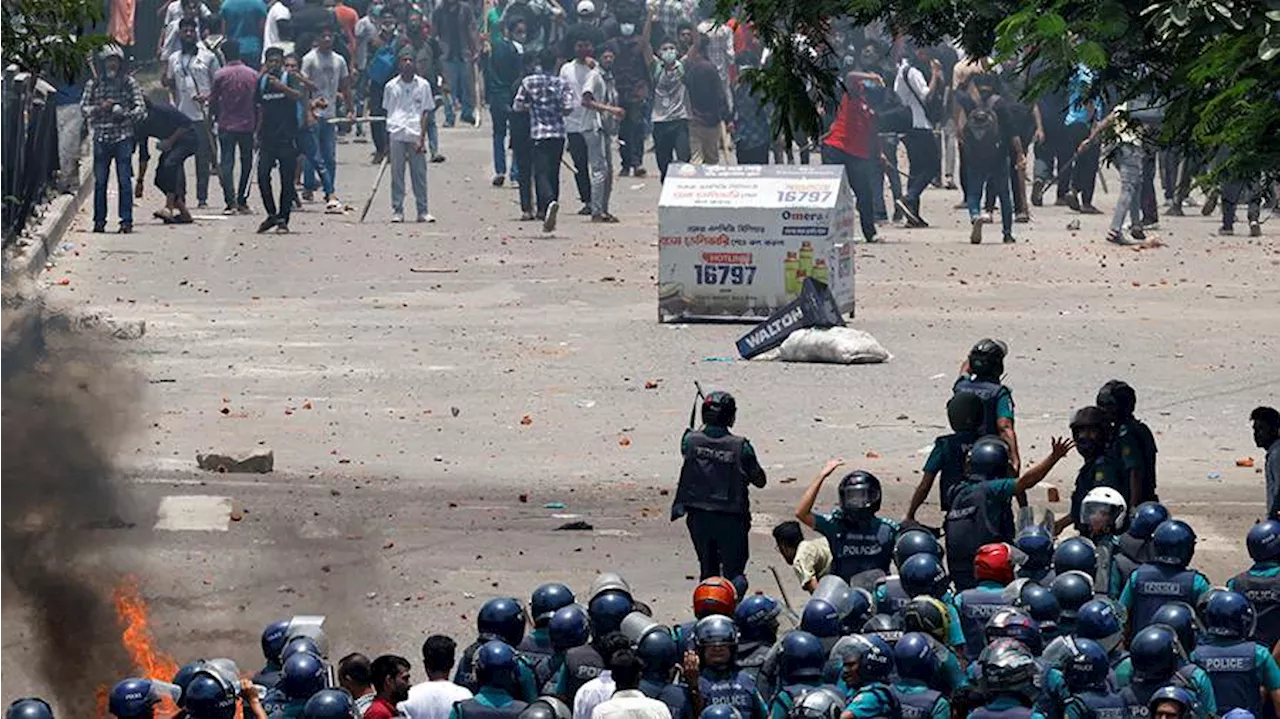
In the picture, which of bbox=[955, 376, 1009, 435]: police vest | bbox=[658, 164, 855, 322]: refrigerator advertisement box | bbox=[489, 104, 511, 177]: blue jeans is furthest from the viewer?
bbox=[489, 104, 511, 177]: blue jeans

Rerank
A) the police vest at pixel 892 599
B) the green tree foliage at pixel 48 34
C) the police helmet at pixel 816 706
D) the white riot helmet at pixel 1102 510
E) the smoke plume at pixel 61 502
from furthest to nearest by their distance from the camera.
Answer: the green tree foliage at pixel 48 34, the smoke plume at pixel 61 502, the white riot helmet at pixel 1102 510, the police vest at pixel 892 599, the police helmet at pixel 816 706

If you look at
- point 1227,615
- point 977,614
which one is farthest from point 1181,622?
point 977,614

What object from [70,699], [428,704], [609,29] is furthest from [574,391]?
[609,29]

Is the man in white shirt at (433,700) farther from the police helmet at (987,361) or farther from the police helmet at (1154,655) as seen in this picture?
the police helmet at (987,361)

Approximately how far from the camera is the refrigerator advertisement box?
70.1 feet

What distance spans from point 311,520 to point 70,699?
3594mm

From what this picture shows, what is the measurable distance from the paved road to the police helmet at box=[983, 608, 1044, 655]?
4002mm

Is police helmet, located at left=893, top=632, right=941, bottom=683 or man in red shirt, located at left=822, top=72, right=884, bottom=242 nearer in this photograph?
police helmet, located at left=893, top=632, right=941, bottom=683

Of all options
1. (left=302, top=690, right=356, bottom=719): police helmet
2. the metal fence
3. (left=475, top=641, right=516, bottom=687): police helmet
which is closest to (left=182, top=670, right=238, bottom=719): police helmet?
(left=302, top=690, right=356, bottom=719): police helmet

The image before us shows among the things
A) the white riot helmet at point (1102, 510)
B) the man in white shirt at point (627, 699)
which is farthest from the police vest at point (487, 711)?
the white riot helmet at point (1102, 510)

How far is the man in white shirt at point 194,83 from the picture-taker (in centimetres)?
3030

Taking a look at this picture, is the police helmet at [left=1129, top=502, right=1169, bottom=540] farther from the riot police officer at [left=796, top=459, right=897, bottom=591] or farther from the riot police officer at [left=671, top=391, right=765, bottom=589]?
the riot police officer at [left=671, top=391, right=765, bottom=589]

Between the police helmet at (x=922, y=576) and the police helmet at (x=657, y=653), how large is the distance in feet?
4.97

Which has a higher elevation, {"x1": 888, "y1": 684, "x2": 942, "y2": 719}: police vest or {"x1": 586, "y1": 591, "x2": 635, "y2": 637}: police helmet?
{"x1": 586, "y1": 591, "x2": 635, "y2": 637}: police helmet
